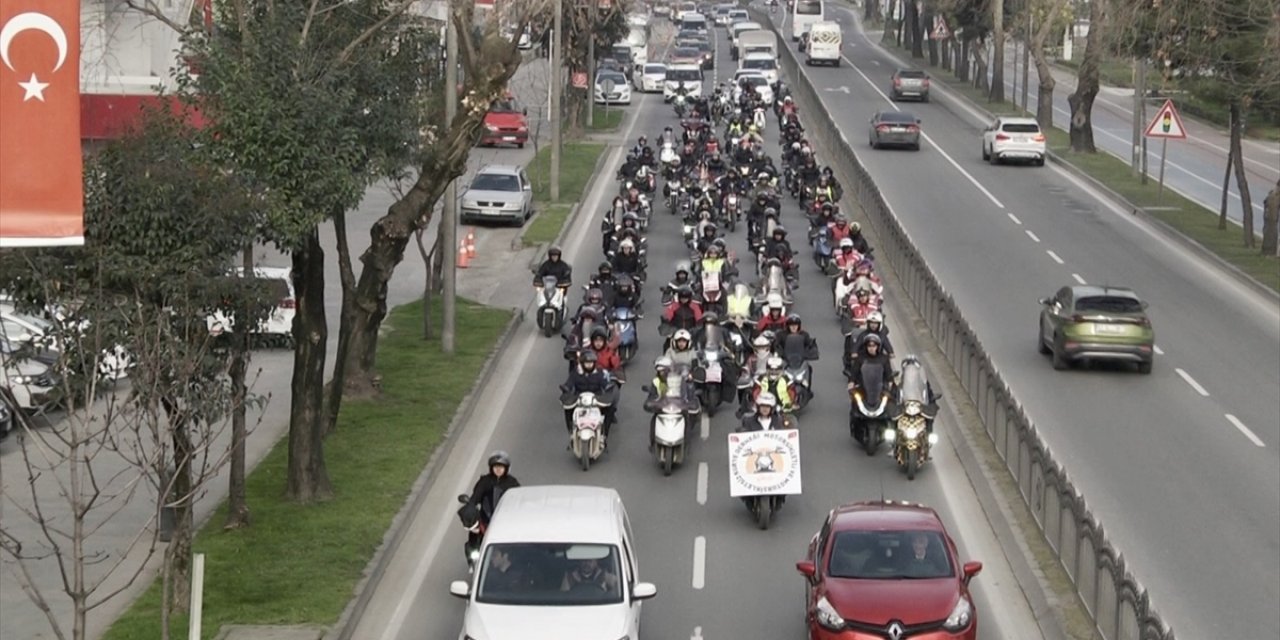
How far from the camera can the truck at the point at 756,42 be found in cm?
10131

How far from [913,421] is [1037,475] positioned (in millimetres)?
3054

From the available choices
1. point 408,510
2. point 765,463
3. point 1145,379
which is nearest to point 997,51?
point 1145,379

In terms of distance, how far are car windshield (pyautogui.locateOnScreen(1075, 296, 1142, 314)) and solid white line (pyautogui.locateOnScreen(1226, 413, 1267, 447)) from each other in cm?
312

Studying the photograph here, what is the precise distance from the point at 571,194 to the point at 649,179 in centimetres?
321

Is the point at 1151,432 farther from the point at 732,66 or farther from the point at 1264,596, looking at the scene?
the point at 732,66

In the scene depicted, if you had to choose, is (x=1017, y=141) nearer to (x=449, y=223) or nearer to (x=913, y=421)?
(x=449, y=223)

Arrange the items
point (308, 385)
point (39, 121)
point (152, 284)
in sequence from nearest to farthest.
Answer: point (39, 121), point (152, 284), point (308, 385)

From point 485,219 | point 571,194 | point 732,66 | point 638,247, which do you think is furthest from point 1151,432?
point 732,66

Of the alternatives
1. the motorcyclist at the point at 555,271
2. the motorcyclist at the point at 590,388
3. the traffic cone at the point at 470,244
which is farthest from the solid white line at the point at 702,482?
the traffic cone at the point at 470,244

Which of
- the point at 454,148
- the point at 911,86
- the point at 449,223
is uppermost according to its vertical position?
the point at 454,148

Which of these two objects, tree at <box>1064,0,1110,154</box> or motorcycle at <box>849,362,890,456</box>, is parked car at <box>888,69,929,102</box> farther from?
motorcycle at <box>849,362,890,456</box>

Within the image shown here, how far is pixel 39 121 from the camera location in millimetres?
10812

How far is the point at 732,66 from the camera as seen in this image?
106 meters

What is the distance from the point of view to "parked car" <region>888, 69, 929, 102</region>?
8425cm
